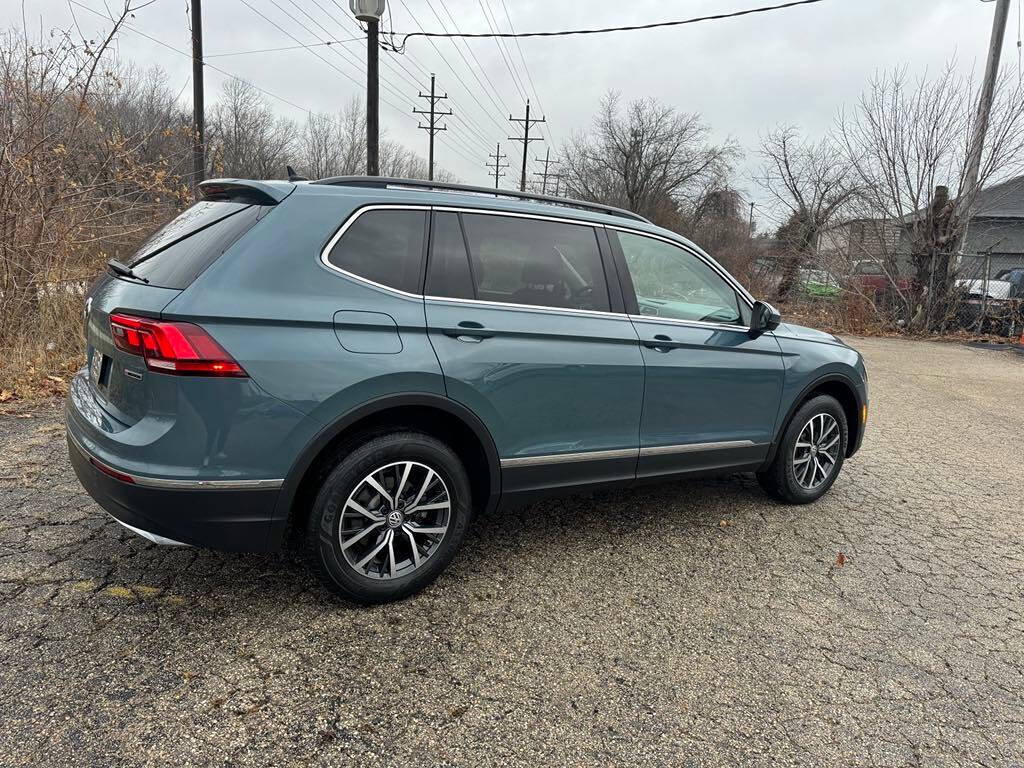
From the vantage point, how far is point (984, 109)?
50.3 ft

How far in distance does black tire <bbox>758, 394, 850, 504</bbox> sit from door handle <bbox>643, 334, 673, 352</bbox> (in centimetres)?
122

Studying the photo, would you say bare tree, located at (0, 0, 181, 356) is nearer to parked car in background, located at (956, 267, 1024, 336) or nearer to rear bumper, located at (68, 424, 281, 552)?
rear bumper, located at (68, 424, 281, 552)

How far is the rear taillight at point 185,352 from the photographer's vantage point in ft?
8.04

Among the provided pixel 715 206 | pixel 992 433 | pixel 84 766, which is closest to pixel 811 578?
pixel 84 766

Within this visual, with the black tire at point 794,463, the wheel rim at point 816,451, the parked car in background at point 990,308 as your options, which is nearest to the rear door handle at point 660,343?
the black tire at point 794,463

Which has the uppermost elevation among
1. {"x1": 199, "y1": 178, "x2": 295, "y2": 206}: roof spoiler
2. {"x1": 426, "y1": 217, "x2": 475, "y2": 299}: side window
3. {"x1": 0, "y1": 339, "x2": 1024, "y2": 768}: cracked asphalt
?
{"x1": 199, "y1": 178, "x2": 295, "y2": 206}: roof spoiler

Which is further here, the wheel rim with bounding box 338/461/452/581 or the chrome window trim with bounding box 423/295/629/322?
the chrome window trim with bounding box 423/295/629/322

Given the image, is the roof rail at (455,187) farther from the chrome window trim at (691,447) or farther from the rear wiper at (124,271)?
the chrome window trim at (691,447)

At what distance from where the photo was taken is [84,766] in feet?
6.64

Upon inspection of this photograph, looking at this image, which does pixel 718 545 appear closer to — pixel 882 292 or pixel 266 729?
pixel 266 729

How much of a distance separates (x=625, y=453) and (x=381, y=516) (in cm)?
135

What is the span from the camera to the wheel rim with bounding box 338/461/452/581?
112 inches

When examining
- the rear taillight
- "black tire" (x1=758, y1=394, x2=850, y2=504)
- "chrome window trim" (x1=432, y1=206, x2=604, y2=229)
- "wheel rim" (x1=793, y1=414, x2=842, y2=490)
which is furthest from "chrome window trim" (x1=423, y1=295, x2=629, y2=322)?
"wheel rim" (x1=793, y1=414, x2=842, y2=490)

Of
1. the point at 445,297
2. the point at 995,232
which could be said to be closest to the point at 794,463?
the point at 445,297
